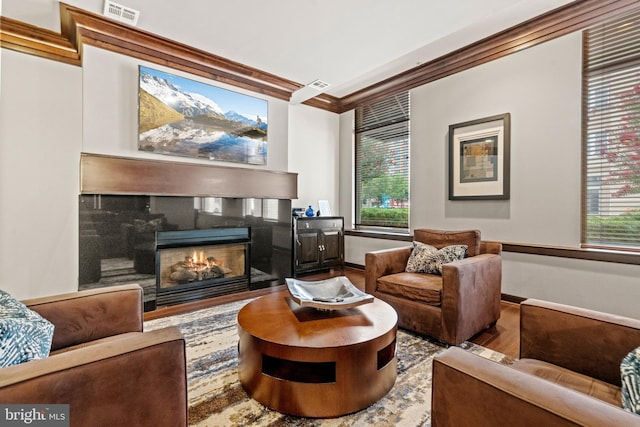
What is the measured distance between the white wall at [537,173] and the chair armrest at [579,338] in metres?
1.95

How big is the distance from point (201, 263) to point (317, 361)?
8.61 ft

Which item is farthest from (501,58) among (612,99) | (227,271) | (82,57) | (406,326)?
(82,57)

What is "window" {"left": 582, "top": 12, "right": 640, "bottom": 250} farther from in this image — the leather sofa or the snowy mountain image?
the snowy mountain image

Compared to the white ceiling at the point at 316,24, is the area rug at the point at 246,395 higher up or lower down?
lower down

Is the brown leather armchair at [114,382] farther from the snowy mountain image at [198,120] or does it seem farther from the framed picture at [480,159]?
the framed picture at [480,159]

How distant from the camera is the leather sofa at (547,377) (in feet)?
2.49

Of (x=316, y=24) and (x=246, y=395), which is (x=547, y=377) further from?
(x=316, y=24)

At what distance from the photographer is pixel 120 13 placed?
2.68 meters

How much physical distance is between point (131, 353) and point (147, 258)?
248 centimetres

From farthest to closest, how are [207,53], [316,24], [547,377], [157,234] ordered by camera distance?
[207,53]
[157,234]
[316,24]
[547,377]

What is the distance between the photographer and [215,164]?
147 inches

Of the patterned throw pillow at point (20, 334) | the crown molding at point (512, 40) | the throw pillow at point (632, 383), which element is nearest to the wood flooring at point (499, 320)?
the throw pillow at point (632, 383)

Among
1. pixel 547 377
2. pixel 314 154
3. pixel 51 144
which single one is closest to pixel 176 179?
pixel 51 144

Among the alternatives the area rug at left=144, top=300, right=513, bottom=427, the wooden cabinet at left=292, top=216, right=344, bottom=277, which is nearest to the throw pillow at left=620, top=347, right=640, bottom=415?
the area rug at left=144, top=300, right=513, bottom=427
